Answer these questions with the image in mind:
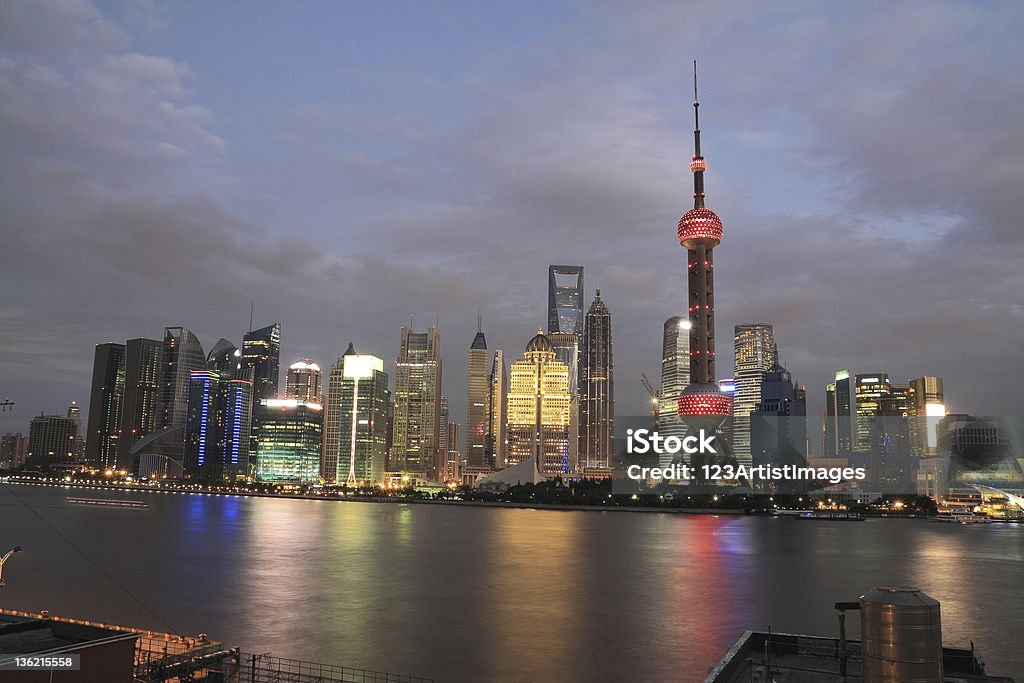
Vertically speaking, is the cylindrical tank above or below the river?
above

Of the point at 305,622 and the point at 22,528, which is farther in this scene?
the point at 22,528

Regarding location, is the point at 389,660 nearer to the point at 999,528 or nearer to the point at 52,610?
the point at 52,610

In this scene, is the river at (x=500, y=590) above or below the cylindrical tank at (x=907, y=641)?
below

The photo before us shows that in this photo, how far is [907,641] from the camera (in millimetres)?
16094

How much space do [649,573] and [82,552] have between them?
6970 cm

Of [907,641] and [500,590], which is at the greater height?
[907,641]

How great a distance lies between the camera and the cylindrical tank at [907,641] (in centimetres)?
1603

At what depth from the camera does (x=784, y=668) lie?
21.6 m

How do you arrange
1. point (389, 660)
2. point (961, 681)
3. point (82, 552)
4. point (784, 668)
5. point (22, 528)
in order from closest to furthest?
point (961, 681)
point (784, 668)
point (389, 660)
point (82, 552)
point (22, 528)

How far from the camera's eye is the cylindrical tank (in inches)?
631


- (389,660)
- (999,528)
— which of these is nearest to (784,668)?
(389,660)

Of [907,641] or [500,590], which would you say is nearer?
[907,641]

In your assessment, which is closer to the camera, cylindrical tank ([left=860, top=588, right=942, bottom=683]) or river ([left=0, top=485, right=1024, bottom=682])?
cylindrical tank ([left=860, top=588, right=942, bottom=683])

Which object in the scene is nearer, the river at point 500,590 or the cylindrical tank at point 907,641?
the cylindrical tank at point 907,641
